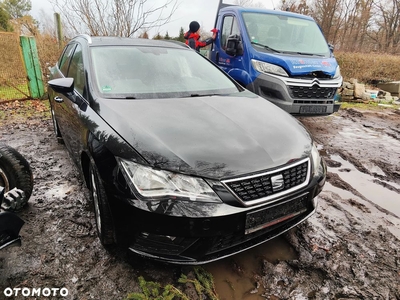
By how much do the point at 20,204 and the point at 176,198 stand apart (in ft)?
5.89

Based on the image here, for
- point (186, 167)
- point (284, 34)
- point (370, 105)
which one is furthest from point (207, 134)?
point (370, 105)

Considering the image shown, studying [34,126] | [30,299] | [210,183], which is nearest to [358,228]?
[210,183]

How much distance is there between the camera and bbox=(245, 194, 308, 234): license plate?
178 cm

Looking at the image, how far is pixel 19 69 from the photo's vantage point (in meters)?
6.89

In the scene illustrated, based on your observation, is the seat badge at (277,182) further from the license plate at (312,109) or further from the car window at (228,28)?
the car window at (228,28)

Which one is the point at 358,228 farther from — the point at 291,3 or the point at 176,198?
the point at 291,3

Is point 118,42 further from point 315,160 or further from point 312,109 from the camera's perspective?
point 312,109

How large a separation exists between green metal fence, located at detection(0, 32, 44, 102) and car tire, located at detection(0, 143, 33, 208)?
17.1ft

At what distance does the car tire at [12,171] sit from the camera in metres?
2.50

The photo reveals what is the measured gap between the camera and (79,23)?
790cm

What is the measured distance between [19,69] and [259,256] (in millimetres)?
7182

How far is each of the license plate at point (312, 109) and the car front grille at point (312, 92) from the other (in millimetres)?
170

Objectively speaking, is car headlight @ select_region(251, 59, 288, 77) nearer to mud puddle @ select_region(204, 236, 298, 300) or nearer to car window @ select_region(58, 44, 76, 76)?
car window @ select_region(58, 44, 76, 76)

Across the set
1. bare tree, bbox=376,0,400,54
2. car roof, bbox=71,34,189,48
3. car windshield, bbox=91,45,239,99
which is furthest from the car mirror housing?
bare tree, bbox=376,0,400,54
